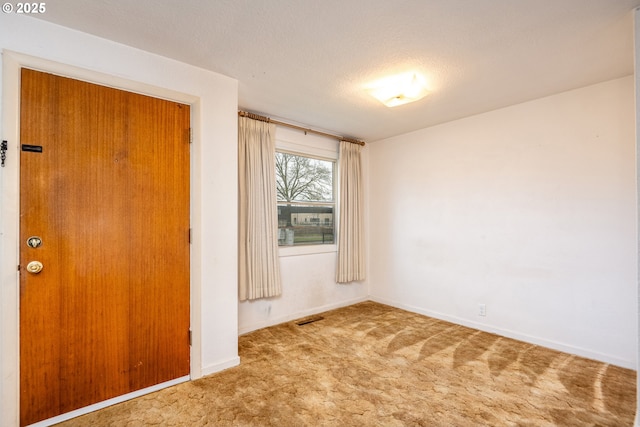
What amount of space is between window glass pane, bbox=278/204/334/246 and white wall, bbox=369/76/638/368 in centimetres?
106

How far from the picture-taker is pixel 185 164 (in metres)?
2.34

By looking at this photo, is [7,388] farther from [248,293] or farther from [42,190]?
[248,293]

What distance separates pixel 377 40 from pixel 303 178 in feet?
7.24

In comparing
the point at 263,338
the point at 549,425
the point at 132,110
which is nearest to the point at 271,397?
the point at 263,338

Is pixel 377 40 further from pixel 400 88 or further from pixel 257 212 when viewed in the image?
pixel 257 212

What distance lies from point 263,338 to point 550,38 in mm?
3568

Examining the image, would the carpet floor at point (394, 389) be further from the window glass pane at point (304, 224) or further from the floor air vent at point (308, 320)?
the window glass pane at point (304, 224)

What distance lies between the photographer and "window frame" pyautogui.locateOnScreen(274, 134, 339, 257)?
3721 mm

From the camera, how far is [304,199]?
3.97 metres

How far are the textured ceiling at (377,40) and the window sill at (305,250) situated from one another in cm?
186

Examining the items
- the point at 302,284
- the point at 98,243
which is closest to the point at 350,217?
the point at 302,284

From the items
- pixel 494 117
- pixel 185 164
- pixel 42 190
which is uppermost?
pixel 494 117

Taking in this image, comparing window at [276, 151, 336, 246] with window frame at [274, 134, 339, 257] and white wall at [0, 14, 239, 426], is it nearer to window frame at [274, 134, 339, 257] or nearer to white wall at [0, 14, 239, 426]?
window frame at [274, 134, 339, 257]

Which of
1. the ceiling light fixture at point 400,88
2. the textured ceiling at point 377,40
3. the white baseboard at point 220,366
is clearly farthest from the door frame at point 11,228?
the ceiling light fixture at point 400,88
